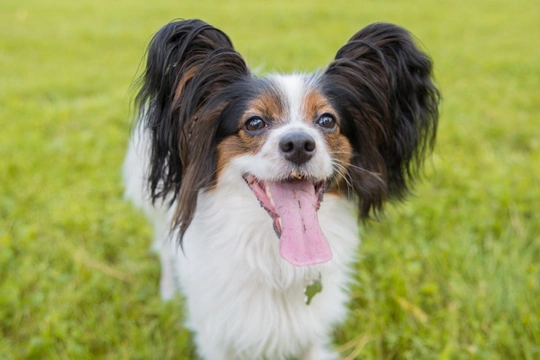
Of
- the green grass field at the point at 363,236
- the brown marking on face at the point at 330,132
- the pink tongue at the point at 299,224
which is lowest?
the green grass field at the point at 363,236

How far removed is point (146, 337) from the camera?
8.82 ft

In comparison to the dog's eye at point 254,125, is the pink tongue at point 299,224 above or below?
below

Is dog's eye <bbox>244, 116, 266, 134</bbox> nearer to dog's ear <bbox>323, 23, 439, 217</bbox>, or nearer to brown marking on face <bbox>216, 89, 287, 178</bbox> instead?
brown marking on face <bbox>216, 89, 287, 178</bbox>

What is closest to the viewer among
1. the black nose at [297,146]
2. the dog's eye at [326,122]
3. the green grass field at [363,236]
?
the black nose at [297,146]

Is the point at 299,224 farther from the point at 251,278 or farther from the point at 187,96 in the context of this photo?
the point at 187,96

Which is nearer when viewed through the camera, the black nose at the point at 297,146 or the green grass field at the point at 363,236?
the black nose at the point at 297,146

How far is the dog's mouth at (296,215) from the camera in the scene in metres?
1.97

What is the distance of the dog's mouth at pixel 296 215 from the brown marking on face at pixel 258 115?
0.11 m

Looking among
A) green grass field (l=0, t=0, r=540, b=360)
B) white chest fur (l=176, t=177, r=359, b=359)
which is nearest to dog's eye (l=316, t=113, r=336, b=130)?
white chest fur (l=176, t=177, r=359, b=359)

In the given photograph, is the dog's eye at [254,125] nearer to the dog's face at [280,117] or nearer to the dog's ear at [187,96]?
the dog's face at [280,117]

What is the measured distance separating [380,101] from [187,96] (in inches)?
31.3

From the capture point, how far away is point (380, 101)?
2.16 metres

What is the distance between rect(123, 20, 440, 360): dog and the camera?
1.98m

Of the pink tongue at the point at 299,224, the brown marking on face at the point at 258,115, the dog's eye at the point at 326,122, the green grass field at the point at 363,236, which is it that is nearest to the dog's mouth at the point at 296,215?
the pink tongue at the point at 299,224
